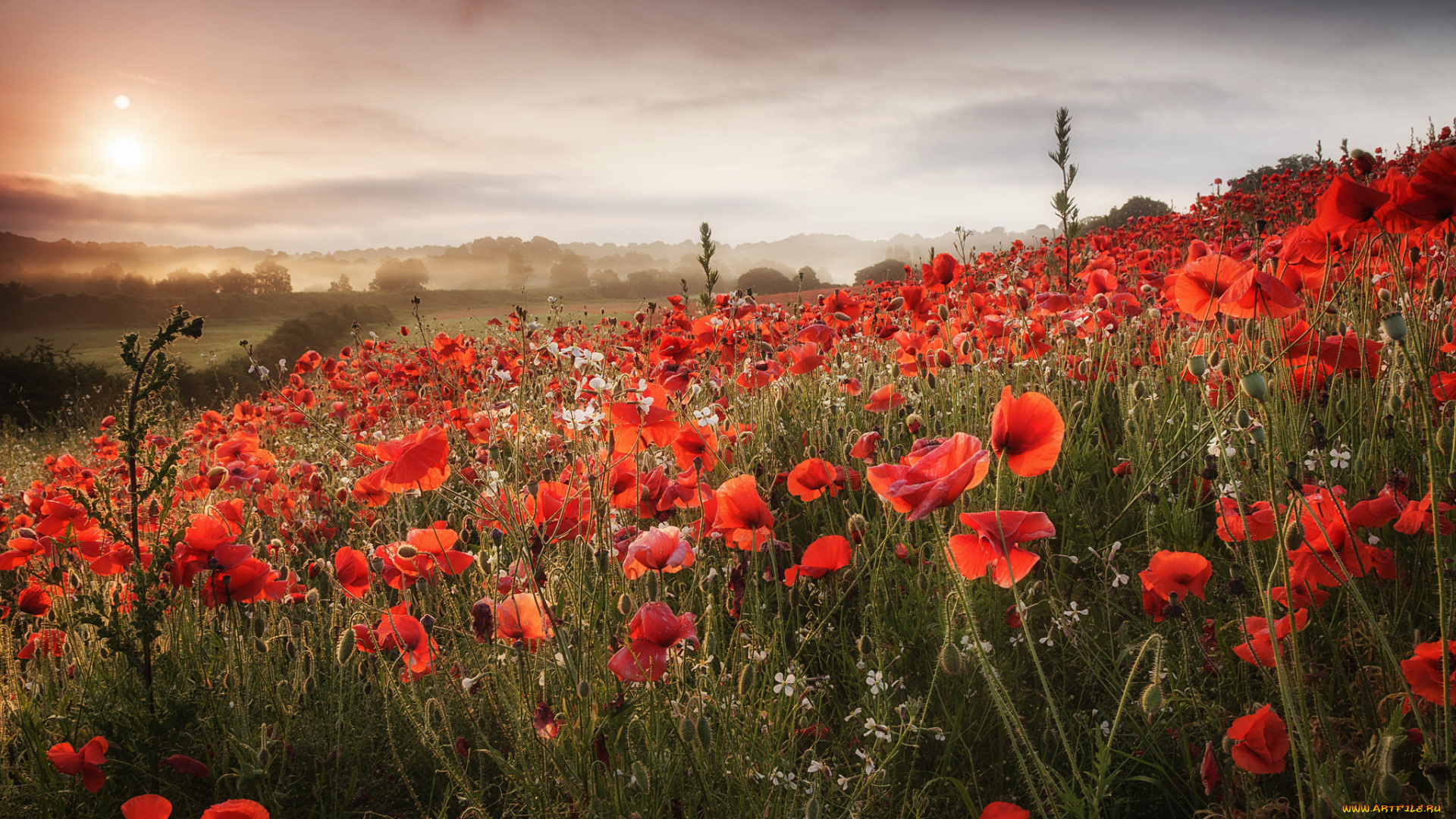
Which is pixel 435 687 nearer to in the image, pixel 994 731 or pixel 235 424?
pixel 994 731

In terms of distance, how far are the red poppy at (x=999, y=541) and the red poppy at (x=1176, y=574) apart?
44 centimetres

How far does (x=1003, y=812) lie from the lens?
1353mm

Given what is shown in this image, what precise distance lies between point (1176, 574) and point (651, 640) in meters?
1.22

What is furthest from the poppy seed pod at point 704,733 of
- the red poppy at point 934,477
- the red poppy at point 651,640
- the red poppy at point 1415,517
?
the red poppy at point 1415,517

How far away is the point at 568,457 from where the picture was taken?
2787 mm

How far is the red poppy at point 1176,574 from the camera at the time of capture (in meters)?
1.60

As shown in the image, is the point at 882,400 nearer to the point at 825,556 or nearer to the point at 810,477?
the point at 810,477

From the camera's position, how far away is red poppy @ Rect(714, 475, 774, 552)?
5.60 ft

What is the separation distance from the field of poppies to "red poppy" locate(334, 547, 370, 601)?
1 cm

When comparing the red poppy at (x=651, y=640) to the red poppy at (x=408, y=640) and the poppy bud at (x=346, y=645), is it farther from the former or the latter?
the poppy bud at (x=346, y=645)

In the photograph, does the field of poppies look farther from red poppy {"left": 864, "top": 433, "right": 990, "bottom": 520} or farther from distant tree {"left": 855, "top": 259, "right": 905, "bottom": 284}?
distant tree {"left": 855, "top": 259, "right": 905, "bottom": 284}

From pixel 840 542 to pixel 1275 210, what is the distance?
978cm

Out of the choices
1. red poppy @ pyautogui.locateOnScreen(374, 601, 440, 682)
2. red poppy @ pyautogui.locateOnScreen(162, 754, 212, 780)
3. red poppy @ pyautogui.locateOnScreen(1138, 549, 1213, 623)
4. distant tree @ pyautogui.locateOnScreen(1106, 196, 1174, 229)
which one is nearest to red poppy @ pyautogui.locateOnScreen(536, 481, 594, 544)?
red poppy @ pyautogui.locateOnScreen(374, 601, 440, 682)

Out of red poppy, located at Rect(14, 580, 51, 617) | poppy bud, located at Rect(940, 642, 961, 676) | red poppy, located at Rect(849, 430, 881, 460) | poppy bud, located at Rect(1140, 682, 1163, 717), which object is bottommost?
red poppy, located at Rect(14, 580, 51, 617)
